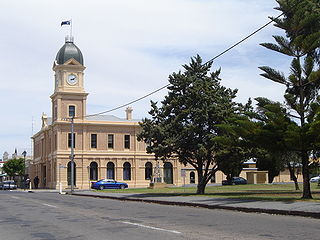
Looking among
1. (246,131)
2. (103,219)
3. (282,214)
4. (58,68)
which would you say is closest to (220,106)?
(246,131)

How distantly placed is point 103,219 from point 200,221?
312cm

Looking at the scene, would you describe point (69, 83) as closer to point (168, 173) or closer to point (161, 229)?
point (168, 173)

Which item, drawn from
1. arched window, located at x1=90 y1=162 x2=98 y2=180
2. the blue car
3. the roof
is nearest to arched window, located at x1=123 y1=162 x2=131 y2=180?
arched window, located at x1=90 y1=162 x2=98 y2=180

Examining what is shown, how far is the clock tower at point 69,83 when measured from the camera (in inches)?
2675

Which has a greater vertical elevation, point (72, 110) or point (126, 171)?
point (72, 110)

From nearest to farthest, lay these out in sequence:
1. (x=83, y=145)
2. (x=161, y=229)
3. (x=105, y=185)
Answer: (x=161, y=229)
(x=105, y=185)
(x=83, y=145)

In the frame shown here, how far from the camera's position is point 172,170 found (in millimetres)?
73625

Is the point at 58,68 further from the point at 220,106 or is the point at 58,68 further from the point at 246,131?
the point at 246,131

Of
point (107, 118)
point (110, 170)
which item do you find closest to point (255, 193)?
point (110, 170)

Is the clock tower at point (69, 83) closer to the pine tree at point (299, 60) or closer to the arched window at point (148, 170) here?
the arched window at point (148, 170)

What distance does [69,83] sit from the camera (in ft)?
225

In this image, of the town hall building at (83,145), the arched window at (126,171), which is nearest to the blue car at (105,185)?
the town hall building at (83,145)

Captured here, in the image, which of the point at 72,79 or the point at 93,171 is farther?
the point at 93,171

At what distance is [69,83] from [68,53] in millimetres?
4320
